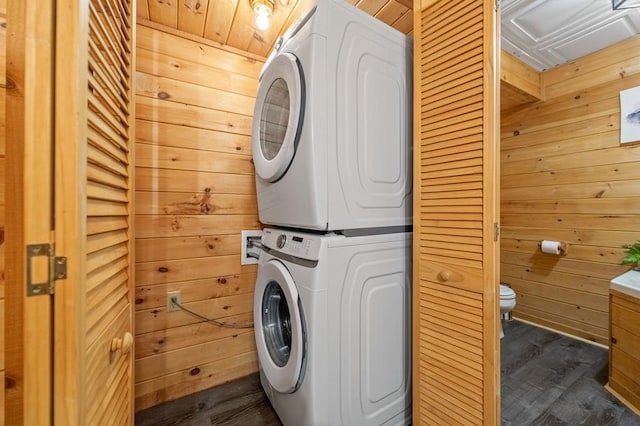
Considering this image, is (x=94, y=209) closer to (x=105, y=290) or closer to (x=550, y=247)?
(x=105, y=290)

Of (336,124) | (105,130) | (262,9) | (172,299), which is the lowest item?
(172,299)

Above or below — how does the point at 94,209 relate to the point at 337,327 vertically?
above

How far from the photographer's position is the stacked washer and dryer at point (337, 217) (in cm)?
98

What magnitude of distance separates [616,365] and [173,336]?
2.63 m

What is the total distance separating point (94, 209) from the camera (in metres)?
0.61

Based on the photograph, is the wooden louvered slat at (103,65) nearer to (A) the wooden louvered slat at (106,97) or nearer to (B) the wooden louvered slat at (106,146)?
(A) the wooden louvered slat at (106,97)

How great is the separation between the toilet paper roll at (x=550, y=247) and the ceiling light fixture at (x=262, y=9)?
111 inches

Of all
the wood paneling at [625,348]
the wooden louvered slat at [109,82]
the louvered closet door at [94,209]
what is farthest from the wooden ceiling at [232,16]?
the wood paneling at [625,348]

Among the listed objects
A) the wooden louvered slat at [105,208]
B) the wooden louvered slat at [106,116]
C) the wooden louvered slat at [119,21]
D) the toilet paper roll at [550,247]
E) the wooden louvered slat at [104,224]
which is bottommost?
the toilet paper roll at [550,247]

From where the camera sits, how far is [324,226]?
0.99m

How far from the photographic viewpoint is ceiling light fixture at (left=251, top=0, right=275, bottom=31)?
1236 millimetres

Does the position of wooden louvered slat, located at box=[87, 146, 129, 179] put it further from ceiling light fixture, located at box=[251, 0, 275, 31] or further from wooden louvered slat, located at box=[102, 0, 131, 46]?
ceiling light fixture, located at box=[251, 0, 275, 31]

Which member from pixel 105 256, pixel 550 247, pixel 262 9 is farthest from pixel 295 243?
pixel 550 247

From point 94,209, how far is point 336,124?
0.82 meters
